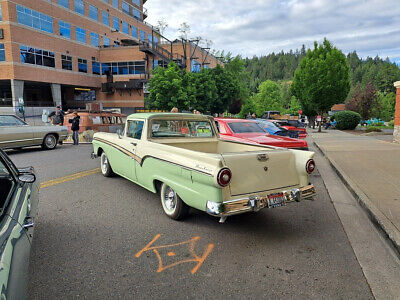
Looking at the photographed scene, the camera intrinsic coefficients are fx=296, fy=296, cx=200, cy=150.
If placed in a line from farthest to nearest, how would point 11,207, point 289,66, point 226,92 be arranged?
point 289,66
point 226,92
point 11,207

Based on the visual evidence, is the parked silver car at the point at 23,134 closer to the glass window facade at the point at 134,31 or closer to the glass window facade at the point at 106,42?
the glass window facade at the point at 106,42

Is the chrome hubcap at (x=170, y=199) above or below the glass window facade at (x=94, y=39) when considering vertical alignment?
below

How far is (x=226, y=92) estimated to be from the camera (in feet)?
121

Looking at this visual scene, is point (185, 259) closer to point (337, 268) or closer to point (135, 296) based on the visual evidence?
point (135, 296)

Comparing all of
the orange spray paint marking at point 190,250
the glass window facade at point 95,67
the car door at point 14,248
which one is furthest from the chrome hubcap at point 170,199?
the glass window facade at point 95,67

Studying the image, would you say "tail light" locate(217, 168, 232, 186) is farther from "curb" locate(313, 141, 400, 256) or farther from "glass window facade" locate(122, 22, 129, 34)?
"glass window facade" locate(122, 22, 129, 34)

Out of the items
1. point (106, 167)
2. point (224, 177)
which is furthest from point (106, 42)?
point (224, 177)

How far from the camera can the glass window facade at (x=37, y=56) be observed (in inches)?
1342

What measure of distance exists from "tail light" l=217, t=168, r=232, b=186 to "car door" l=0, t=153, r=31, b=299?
207cm

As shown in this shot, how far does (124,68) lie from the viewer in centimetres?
4662

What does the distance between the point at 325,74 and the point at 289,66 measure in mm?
173638

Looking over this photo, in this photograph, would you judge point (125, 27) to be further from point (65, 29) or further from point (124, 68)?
point (65, 29)

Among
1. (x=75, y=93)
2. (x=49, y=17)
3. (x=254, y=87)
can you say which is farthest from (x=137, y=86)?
(x=254, y=87)

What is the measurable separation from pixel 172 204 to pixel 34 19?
39.4 meters
